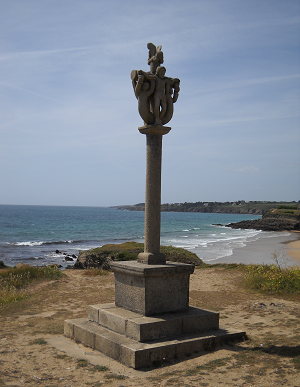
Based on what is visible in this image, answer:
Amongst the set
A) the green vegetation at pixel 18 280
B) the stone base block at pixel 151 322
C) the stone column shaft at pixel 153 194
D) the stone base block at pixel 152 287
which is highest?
the stone column shaft at pixel 153 194

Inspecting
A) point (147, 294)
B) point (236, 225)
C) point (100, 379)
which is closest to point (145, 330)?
point (147, 294)

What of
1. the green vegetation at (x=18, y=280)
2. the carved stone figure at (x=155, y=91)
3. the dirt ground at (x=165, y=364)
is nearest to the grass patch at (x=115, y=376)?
the dirt ground at (x=165, y=364)

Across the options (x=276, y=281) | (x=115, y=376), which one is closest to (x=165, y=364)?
(x=115, y=376)

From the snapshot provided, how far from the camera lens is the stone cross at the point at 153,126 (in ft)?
20.9

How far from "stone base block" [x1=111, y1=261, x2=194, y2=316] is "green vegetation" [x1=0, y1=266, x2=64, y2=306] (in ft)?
14.8

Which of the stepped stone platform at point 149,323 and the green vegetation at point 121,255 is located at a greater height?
the stepped stone platform at point 149,323

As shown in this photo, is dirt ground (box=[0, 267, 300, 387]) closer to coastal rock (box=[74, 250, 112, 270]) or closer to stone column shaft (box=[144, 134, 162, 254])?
stone column shaft (box=[144, 134, 162, 254])

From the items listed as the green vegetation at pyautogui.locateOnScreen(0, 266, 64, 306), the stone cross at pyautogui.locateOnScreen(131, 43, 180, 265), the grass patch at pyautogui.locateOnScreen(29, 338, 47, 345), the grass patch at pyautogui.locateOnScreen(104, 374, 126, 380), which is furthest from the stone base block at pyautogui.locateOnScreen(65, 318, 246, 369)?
the green vegetation at pyautogui.locateOnScreen(0, 266, 64, 306)

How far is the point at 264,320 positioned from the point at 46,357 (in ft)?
14.3

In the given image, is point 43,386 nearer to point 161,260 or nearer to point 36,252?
point 161,260

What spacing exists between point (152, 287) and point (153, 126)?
2.71 m

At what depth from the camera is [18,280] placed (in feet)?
39.3

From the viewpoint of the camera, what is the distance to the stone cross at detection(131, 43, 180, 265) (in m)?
6.38

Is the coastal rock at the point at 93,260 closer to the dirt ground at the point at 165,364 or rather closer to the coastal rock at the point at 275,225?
the dirt ground at the point at 165,364
